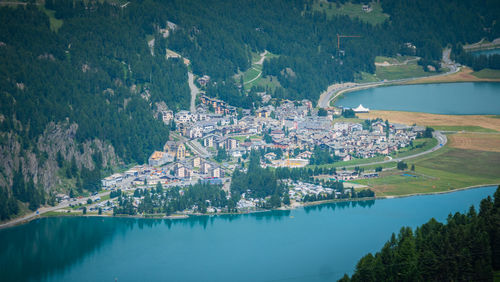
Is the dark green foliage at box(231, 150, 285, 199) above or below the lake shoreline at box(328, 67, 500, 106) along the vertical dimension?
below

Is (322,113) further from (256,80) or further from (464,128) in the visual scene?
(464,128)

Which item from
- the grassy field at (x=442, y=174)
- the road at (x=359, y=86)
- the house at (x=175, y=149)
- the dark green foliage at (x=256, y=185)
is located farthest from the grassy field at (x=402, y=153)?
the road at (x=359, y=86)

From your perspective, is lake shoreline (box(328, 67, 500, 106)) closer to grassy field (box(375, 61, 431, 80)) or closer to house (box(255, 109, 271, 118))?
grassy field (box(375, 61, 431, 80))

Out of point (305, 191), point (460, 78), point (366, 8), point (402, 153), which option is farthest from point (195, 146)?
point (366, 8)

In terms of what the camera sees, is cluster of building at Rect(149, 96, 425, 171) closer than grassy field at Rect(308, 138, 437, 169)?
No

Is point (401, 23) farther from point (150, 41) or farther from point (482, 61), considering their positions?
point (150, 41)

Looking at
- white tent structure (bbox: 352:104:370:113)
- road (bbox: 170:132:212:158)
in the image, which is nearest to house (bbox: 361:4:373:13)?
white tent structure (bbox: 352:104:370:113)

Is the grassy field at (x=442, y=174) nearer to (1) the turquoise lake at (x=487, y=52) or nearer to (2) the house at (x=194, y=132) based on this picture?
(2) the house at (x=194, y=132)

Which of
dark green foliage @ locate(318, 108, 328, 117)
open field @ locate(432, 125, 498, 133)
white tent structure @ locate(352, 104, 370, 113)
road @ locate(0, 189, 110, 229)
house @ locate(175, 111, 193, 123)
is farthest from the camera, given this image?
white tent structure @ locate(352, 104, 370, 113)
